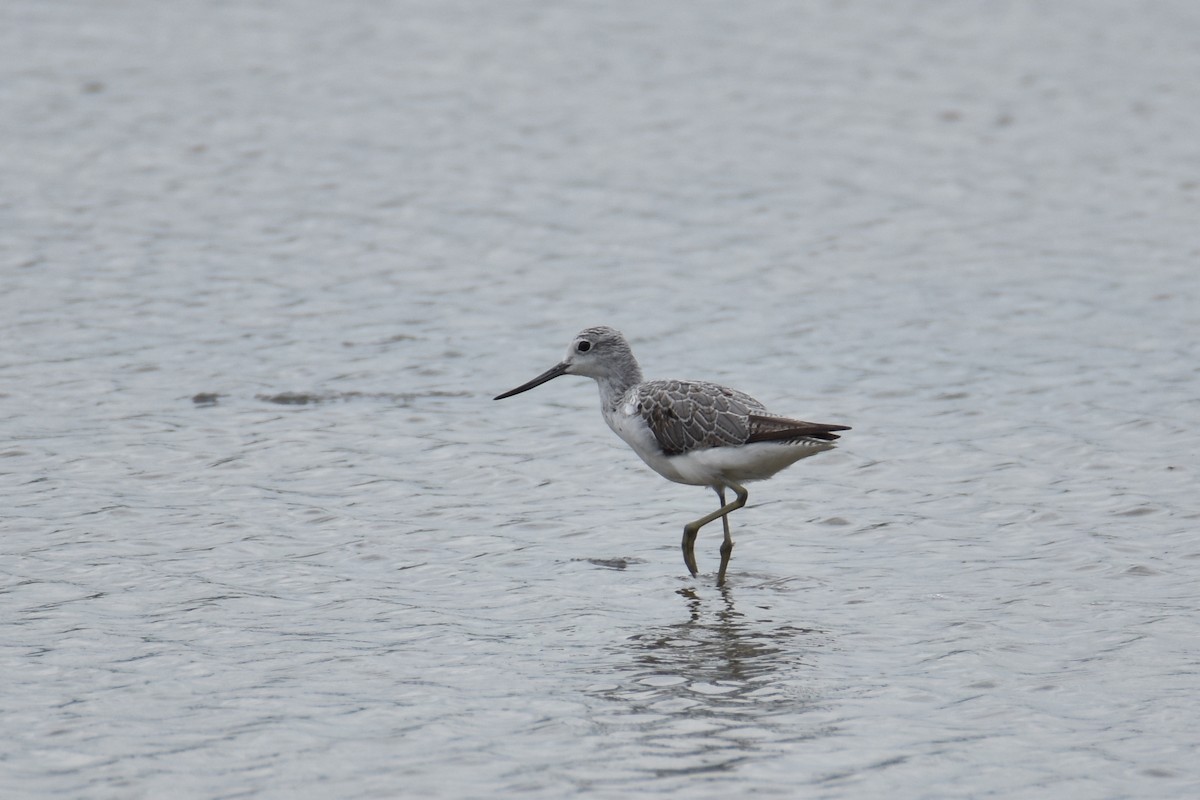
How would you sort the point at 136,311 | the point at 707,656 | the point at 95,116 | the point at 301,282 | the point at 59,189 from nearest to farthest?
the point at 707,656 < the point at 136,311 < the point at 301,282 < the point at 59,189 < the point at 95,116

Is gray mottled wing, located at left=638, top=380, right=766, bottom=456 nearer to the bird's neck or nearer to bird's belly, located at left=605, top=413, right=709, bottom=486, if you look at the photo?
bird's belly, located at left=605, top=413, right=709, bottom=486

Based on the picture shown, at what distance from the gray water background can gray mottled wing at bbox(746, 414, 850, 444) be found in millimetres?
884

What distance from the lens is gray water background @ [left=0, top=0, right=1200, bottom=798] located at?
24.7 feet

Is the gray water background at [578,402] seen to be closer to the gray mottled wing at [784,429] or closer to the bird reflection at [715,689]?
the bird reflection at [715,689]

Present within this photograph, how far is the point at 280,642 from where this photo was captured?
27.9 ft

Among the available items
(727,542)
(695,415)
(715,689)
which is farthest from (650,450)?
(715,689)

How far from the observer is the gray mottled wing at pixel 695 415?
9.74m

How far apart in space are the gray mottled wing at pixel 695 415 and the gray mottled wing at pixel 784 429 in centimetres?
5

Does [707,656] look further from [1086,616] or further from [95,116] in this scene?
[95,116]

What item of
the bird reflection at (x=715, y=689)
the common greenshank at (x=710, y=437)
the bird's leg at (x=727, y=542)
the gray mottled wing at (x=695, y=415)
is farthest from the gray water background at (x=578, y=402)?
the gray mottled wing at (x=695, y=415)

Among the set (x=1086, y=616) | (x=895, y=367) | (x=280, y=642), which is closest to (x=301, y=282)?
(x=895, y=367)

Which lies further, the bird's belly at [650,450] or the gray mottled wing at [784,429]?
the bird's belly at [650,450]

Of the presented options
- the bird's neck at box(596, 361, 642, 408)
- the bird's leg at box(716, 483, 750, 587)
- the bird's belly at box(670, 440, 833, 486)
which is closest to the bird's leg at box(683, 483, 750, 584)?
the bird's leg at box(716, 483, 750, 587)

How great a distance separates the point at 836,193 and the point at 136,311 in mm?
8410
